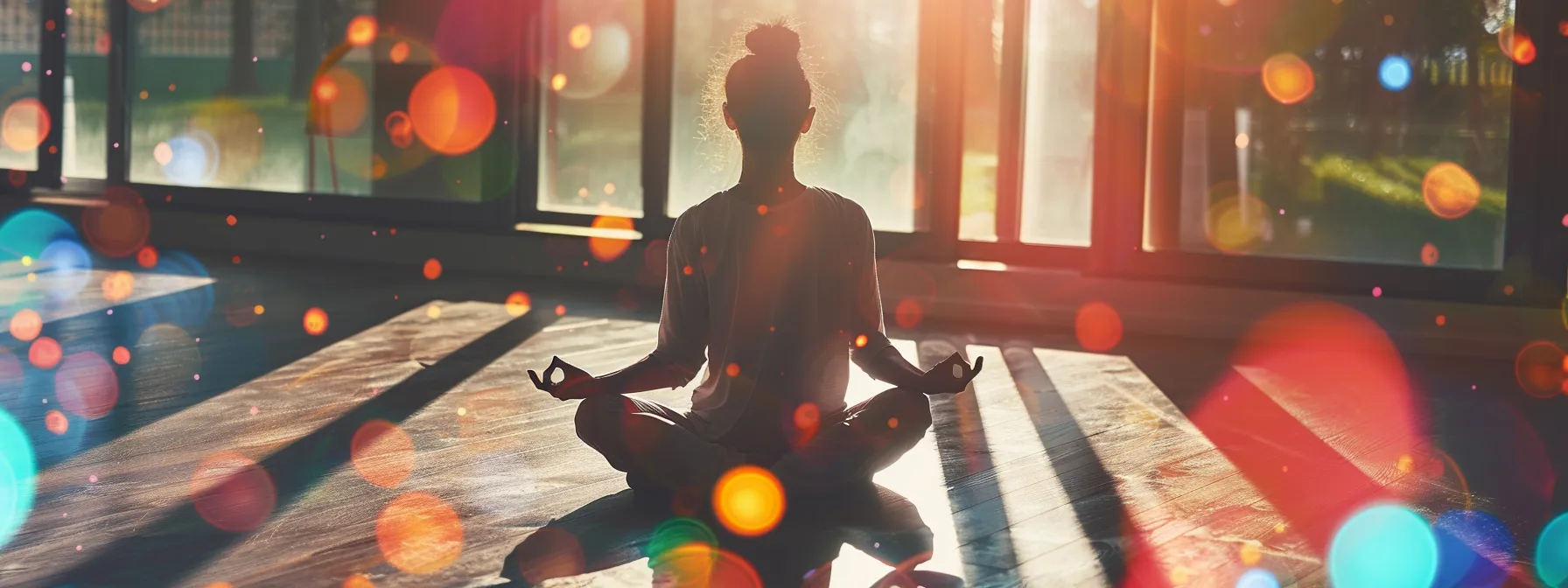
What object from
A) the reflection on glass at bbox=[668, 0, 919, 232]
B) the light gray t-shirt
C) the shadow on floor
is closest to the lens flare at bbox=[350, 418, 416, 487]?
the shadow on floor

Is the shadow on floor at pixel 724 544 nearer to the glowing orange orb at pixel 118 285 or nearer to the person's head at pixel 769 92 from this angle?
the person's head at pixel 769 92

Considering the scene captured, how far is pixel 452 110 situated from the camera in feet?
24.1

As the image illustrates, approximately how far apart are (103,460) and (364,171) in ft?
15.8

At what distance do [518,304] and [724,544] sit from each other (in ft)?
12.1

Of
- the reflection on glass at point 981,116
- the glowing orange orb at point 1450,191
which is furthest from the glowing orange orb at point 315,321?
the glowing orange orb at point 1450,191

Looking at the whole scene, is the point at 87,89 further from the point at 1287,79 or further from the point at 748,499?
the point at 748,499

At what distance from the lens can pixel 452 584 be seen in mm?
2156

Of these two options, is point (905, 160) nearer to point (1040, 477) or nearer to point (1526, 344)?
point (1526, 344)

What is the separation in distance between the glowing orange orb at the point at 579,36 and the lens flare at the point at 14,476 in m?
4.00

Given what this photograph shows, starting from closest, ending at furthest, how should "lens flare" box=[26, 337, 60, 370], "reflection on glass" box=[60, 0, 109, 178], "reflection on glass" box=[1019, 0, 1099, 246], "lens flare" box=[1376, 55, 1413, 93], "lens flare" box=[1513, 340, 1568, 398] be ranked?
"lens flare" box=[26, 337, 60, 370] → "lens flare" box=[1513, 340, 1568, 398] → "lens flare" box=[1376, 55, 1413, 93] → "reflection on glass" box=[1019, 0, 1099, 246] → "reflection on glass" box=[60, 0, 109, 178]

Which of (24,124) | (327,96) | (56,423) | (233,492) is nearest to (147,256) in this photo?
(327,96)

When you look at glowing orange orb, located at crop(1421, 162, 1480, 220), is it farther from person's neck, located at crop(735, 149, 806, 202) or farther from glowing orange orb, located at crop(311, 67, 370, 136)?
glowing orange orb, located at crop(311, 67, 370, 136)

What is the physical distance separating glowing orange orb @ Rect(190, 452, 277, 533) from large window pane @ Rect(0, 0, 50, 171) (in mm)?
6461

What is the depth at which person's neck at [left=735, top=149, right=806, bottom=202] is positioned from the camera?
2529mm
